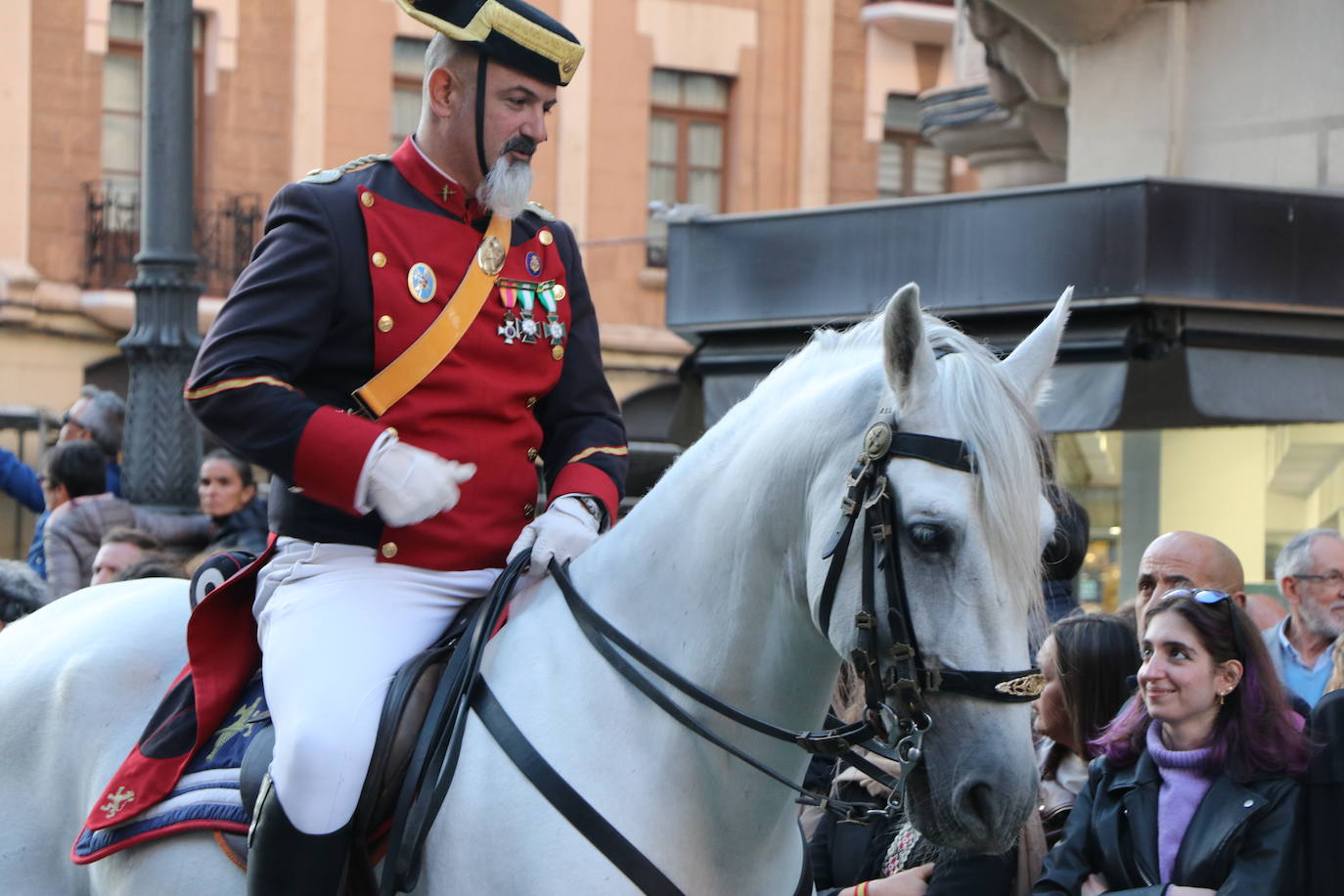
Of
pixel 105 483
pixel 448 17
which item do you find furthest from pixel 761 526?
pixel 105 483

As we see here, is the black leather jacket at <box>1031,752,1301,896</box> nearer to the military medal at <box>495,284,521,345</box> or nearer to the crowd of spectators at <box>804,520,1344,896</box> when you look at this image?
the crowd of spectators at <box>804,520,1344,896</box>

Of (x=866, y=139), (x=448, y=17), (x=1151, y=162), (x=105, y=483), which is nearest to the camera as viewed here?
(x=448, y=17)

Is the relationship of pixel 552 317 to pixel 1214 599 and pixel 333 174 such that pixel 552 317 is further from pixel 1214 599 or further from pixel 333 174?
pixel 1214 599

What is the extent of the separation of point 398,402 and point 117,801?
1.01 m

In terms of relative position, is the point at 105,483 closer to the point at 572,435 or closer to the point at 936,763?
the point at 572,435

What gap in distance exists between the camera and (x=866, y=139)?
920 inches

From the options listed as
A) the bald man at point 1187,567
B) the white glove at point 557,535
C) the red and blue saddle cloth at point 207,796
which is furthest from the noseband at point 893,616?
the bald man at point 1187,567

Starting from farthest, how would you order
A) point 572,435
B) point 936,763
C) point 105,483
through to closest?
A: point 105,483, point 572,435, point 936,763

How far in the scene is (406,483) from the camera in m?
3.23

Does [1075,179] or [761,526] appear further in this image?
[1075,179]

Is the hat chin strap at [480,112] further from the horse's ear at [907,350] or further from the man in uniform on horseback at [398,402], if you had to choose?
the horse's ear at [907,350]

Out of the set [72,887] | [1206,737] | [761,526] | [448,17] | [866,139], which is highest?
[866,139]

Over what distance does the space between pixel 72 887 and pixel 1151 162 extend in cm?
744

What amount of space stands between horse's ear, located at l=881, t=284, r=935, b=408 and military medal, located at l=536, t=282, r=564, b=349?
984mm
